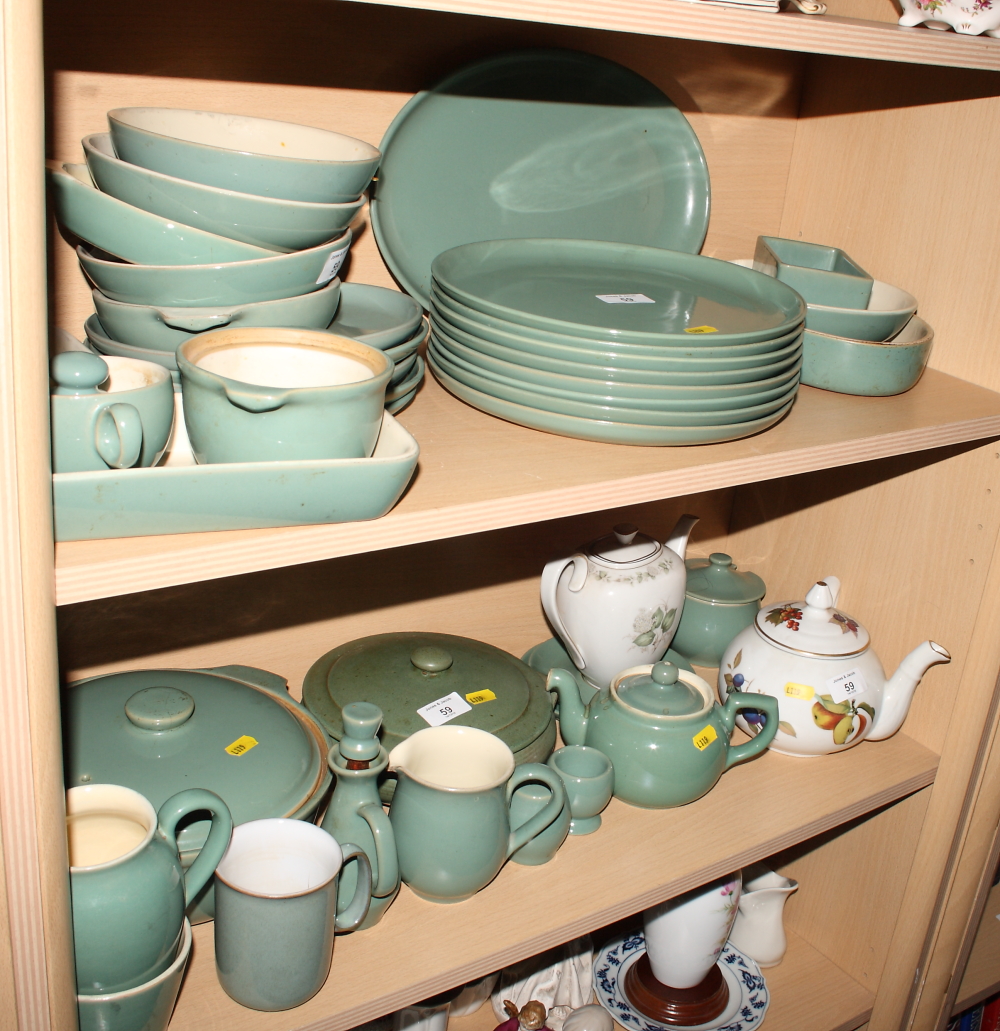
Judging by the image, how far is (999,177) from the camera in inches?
40.9

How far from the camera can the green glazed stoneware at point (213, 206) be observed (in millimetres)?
718

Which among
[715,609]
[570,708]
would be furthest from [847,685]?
[570,708]

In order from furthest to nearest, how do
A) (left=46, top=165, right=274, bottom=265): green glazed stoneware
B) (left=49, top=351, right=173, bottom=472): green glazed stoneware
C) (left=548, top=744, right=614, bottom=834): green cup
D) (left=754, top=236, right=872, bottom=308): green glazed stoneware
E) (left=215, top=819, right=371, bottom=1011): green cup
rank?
1. (left=754, top=236, right=872, bottom=308): green glazed stoneware
2. (left=548, top=744, right=614, bottom=834): green cup
3. (left=215, top=819, right=371, bottom=1011): green cup
4. (left=46, top=165, right=274, bottom=265): green glazed stoneware
5. (left=49, top=351, right=173, bottom=472): green glazed stoneware

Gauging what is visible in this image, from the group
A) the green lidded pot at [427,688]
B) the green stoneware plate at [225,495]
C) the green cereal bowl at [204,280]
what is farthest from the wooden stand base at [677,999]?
the green cereal bowl at [204,280]

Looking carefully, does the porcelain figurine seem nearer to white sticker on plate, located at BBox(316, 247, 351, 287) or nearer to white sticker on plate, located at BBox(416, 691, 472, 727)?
white sticker on plate, located at BBox(416, 691, 472, 727)

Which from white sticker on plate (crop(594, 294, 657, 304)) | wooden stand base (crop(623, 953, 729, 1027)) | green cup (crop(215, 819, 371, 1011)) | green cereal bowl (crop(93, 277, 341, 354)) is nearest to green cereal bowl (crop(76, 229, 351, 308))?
green cereal bowl (crop(93, 277, 341, 354))

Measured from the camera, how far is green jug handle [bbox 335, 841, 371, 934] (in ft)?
2.87

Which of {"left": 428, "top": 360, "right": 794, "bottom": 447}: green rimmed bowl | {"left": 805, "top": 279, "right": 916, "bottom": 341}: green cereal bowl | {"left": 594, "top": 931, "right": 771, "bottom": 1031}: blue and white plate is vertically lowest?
{"left": 594, "top": 931, "right": 771, "bottom": 1031}: blue and white plate

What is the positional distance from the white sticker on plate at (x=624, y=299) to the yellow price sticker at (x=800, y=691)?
482 mm

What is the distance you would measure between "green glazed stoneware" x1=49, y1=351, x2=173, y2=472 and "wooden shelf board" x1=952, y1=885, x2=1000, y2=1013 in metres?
1.40

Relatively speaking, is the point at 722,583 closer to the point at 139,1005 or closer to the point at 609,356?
the point at 609,356

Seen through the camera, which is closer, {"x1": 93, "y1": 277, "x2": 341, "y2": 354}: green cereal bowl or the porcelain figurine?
{"x1": 93, "y1": 277, "x2": 341, "y2": 354}: green cereal bowl

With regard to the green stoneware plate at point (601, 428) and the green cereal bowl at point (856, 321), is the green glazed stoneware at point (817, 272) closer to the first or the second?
the green cereal bowl at point (856, 321)

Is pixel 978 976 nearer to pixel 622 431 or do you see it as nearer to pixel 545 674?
pixel 545 674
